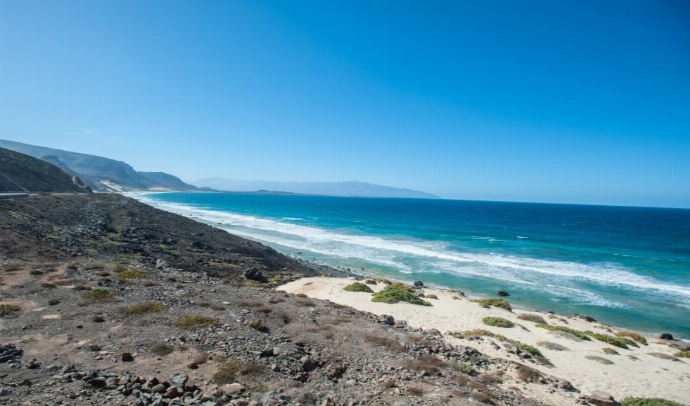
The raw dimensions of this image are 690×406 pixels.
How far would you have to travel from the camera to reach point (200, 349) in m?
9.66

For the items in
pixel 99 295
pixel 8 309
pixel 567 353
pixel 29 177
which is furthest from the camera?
pixel 29 177

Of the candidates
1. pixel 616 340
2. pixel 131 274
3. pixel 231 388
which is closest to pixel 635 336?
pixel 616 340

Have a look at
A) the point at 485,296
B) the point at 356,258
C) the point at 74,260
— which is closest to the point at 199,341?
the point at 74,260

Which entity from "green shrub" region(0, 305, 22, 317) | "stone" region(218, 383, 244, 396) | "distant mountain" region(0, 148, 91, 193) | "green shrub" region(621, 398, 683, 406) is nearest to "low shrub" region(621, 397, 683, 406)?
"green shrub" region(621, 398, 683, 406)

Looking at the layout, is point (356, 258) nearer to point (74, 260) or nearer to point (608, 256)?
point (74, 260)

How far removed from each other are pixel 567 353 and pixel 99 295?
19252 mm

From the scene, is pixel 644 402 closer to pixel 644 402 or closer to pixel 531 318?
pixel 644 402

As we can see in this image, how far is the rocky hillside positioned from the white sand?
5.82 ft

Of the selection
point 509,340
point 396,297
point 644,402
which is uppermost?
point 644,402

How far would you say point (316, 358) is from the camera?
10031mm

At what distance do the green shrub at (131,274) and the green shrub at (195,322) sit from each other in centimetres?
671

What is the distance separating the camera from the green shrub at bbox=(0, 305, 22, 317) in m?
10.7

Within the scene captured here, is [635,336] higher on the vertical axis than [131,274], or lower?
lower

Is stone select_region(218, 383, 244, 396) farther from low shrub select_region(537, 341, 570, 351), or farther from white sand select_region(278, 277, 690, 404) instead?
low shrub select_region(537, 341, 570, 351)
